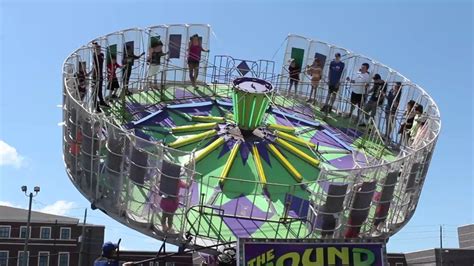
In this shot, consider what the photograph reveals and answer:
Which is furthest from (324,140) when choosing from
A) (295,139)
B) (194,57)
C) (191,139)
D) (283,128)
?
(194,57)

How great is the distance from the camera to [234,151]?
65.7 feet

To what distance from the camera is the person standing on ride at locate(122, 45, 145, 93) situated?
22.9 m

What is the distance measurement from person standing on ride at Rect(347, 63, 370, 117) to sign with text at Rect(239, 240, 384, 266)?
47.5 ft

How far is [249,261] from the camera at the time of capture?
10078 mm

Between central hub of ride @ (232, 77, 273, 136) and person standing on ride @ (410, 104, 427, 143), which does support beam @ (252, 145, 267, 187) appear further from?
person standing on ride @ (410, 104, 427, 143)

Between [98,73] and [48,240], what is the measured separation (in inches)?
2745

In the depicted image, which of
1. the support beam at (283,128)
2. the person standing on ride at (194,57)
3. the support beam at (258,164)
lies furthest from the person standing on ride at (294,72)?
the support beam at (258,164)

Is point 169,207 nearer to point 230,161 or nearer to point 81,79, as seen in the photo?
point 230,161

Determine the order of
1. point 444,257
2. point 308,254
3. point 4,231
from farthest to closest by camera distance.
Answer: point 4,231 → point 444,257 → point 308,254

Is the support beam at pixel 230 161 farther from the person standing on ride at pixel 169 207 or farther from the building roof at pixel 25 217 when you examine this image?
the building roof at pixel 25 217

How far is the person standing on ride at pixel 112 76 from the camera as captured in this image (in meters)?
21.9

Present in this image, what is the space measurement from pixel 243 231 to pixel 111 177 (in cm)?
371

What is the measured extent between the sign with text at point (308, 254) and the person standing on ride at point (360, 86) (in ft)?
47.5

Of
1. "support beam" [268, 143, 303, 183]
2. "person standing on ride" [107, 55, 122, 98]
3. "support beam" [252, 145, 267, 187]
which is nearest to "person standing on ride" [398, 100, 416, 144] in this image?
"support beam" [268, 143, 303, 183]
